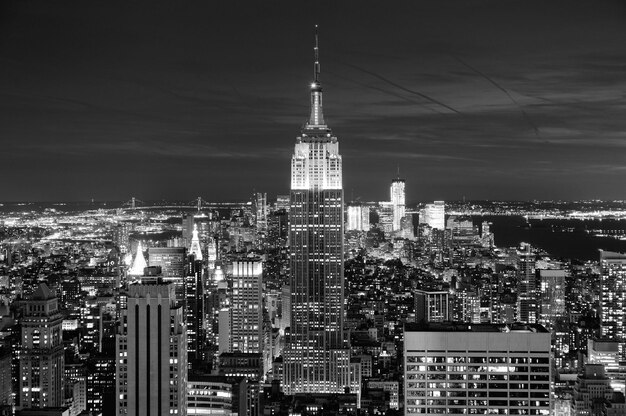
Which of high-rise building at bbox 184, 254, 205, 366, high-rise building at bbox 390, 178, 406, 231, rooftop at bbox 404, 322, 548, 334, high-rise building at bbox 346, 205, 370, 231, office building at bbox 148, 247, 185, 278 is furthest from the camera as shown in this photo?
high-rise building at bbox 346, 205, 370, 231

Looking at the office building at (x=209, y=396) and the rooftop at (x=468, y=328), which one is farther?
the office building at (x=209, y=396)

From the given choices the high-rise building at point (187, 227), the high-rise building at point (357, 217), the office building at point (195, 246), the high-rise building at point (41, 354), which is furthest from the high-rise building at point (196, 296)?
the high-rise building at point (357, 217)

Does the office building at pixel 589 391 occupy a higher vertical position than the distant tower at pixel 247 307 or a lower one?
lower

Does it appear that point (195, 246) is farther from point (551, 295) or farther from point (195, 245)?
point (551, 295)

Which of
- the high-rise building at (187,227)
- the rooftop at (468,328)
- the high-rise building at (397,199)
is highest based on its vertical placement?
the high-rise building at (397,199)

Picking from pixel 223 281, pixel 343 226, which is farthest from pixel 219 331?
pixel 343 226

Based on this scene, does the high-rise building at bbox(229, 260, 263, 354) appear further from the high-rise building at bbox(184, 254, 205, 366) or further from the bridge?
the bridge

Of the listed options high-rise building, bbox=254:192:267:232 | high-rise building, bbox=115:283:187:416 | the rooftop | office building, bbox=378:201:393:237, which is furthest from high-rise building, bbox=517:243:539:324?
high-rise building, bbox=115:283:187:416

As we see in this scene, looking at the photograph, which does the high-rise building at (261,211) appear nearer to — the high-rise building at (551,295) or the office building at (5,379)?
the office building at (5,379)
